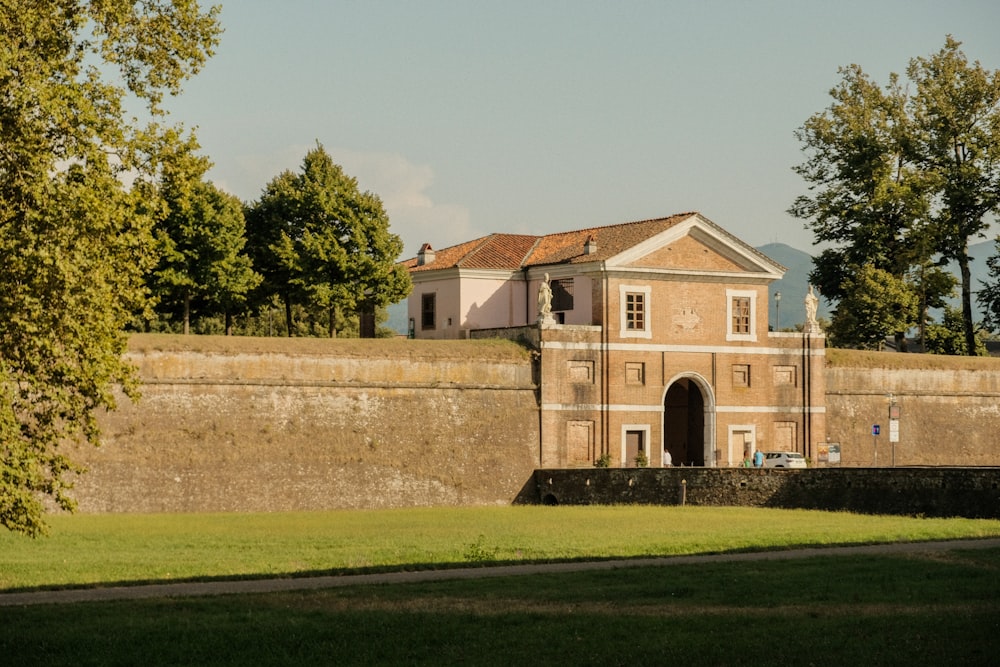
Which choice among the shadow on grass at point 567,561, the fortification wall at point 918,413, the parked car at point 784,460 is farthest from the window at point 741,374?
the shadow on grass at point 567,561

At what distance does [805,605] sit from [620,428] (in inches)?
1528

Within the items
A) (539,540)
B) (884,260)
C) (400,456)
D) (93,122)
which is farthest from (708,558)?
(884,260)

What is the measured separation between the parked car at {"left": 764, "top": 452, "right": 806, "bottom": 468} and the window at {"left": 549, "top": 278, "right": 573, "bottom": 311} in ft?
34.9

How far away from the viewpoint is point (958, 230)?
75.1 metres

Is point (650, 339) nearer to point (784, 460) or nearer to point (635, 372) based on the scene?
point (635, 372)

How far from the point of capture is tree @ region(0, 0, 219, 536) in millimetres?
24266

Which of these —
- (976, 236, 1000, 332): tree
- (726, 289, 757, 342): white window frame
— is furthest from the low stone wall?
(976, 236, 1000, 332): tree

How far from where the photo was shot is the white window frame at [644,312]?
61.6 metres

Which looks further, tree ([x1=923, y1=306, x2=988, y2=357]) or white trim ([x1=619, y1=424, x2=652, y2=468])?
tree ([x1=923, y1=306, x2=988, y2=357])

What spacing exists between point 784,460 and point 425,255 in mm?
20224

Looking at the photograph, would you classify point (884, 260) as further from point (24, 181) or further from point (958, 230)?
point (24, 181)

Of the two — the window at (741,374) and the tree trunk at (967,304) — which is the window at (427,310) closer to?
the window at (741,374)

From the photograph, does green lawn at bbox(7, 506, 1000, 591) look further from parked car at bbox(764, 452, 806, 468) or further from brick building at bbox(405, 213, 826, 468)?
parked car at bbox(764, 452, 806, 468)

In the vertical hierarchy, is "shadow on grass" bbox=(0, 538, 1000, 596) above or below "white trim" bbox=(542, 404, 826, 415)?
below
